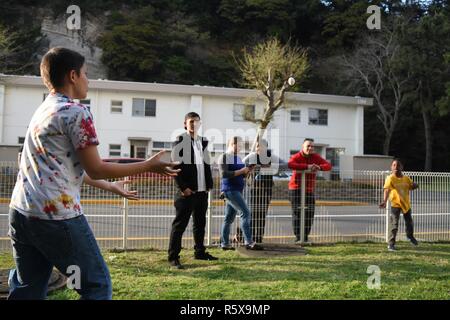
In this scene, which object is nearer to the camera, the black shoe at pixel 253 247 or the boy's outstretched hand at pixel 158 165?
the boy's outstretched hand at pixel 158 165

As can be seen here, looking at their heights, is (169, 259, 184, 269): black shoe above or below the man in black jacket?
below

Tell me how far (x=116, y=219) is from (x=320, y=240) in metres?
3.64

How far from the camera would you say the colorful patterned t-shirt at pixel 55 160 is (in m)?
2.55

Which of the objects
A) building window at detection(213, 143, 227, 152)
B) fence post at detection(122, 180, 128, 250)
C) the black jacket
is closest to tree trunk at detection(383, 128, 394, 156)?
building window at detection(213, 143, 227, 152)

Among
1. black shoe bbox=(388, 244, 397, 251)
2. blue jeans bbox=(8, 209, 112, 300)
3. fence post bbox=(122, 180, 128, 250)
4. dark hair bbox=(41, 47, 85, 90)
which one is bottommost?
black shoe bbox=(388, 244, 397, 251)

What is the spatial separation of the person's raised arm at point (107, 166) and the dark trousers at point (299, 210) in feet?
A: 18.8

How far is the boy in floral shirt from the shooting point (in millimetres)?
2555

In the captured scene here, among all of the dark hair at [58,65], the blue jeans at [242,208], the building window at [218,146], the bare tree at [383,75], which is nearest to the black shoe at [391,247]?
the blue jeans at [242,208]

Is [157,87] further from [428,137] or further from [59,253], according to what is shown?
[59,253]

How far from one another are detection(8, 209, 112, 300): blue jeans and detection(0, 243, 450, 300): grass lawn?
1866mm

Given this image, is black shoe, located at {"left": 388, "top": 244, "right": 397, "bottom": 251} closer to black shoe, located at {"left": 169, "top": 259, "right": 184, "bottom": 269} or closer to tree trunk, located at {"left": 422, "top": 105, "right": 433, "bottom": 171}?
black shoe, located at {"left": 169, "top": 259, "right": 184, "bottom": 269}

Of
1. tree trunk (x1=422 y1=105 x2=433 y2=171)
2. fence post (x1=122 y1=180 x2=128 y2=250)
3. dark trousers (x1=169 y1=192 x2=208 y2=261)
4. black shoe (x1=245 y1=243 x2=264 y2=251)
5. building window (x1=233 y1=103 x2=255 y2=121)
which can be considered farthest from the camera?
tree trunk (x1=422 y1=105 x2=433 y2=171)

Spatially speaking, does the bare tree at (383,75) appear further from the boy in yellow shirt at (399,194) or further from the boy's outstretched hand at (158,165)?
the boy's outstretched hand at (158,165)

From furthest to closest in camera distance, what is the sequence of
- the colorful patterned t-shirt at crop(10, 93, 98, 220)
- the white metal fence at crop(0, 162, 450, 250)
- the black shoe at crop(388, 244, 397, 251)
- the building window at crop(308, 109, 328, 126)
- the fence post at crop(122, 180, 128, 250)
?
the building window at crop(308, 109, 328, 126), the white metal fence at crop(0, 162, 450, 250), the black shoe at crop(388, 244, 397, 251), the fence post at crop(122, 180, 128, 250), the colorful patterned t-shirt at crop(10, 93, 98, 220)
